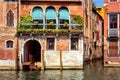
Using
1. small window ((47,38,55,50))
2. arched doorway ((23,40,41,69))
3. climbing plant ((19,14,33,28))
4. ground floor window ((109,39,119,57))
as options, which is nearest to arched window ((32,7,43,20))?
climbing plant ((19,14,33,28))

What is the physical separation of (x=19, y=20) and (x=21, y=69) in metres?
4.92

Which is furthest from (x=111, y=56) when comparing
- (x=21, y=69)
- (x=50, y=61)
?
(x=21, y=69)

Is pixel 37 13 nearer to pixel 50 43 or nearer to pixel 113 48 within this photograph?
pixel 50 43

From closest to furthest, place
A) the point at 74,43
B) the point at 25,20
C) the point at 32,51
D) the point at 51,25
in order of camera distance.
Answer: the point at 51,25, the point at 74,43, the point at 25,20, the point at 32,51

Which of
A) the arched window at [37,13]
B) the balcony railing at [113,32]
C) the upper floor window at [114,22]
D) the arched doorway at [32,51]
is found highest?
the arched window at [37,13]

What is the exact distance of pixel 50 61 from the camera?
119 feet

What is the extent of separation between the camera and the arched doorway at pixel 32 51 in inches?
1513

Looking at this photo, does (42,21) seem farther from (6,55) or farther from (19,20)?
(6,55)

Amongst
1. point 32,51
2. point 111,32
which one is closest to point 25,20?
point 32,51

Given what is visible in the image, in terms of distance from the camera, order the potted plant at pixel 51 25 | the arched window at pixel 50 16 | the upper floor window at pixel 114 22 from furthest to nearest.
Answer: the upper floor window at pixel 114 22 → the arched window at pixel 50 16 → the potted plant at pixel 51 25

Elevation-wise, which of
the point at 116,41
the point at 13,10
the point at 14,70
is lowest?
the point at 14,70

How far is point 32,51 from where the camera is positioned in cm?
4025

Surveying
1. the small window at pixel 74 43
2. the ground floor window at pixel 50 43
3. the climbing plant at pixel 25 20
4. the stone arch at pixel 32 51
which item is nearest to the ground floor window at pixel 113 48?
the small window at pixel 74 43

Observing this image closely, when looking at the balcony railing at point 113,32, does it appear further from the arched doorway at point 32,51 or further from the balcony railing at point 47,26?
the arched doorway at point 32,51
